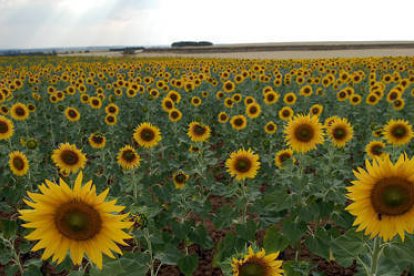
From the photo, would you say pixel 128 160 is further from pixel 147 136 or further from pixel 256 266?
pixel 256 266

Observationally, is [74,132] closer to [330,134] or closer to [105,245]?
[330,134]

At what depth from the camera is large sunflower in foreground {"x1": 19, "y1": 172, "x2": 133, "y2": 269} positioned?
6.20 ft

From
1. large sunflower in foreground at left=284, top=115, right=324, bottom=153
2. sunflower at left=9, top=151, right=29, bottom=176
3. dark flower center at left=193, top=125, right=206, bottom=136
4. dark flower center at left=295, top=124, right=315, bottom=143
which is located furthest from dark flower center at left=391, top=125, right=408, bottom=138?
sunflower at left=9, top=151, right=29, bottom=176

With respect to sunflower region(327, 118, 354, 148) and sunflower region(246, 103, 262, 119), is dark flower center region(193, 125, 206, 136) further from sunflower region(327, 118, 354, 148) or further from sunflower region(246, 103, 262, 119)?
sunflower region(246, 103, 262, 119)

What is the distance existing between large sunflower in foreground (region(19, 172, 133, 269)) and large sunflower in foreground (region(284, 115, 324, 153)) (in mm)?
2969

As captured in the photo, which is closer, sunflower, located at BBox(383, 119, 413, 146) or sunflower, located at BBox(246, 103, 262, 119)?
sunflower, located at BBox(383, 119, 413, 146)

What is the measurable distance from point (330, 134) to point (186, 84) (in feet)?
22.3

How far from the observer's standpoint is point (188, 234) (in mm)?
4480

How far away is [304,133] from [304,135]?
0.03 meters

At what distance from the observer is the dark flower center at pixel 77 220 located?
190cm

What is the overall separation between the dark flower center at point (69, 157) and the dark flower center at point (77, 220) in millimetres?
2846

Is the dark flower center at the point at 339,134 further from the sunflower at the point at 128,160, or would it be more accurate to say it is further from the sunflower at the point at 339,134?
the sunflower at the point at 128,160

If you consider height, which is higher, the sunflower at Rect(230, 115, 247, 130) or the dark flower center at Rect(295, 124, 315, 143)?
the dark flower center at Rect(295, 124, 315, 143)

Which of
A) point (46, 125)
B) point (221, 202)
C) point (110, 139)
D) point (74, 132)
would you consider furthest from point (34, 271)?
point (46, 125)
